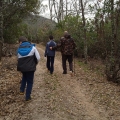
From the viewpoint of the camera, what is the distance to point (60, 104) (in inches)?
277

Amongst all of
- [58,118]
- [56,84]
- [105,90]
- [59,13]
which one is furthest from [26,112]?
[59,13]

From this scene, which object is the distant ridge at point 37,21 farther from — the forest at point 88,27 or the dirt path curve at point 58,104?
the dirt path curve at point 58,104

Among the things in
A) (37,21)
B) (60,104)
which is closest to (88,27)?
(60,104)

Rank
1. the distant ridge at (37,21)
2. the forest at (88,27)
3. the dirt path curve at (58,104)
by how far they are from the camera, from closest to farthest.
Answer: the dirt path curve at (58,104), the forest at (88,27), the distant ridge at (37,21)

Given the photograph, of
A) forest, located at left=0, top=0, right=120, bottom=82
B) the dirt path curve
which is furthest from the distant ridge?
the dirt path curve

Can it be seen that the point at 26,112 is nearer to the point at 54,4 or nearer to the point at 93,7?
the point at 93,7

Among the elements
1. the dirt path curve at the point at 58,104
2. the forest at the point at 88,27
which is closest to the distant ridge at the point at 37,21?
the forest at the point at 88,27

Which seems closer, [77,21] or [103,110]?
[103,110]

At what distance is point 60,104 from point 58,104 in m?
0.07

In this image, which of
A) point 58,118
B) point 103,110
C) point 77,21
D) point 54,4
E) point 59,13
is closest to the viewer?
point 58,118

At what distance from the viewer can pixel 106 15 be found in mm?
9938

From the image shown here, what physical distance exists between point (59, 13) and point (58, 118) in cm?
3656

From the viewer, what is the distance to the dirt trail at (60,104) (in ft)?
20.4

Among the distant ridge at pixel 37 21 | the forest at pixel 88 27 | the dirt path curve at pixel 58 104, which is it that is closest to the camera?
the dirt path curve at pixel 58 104
